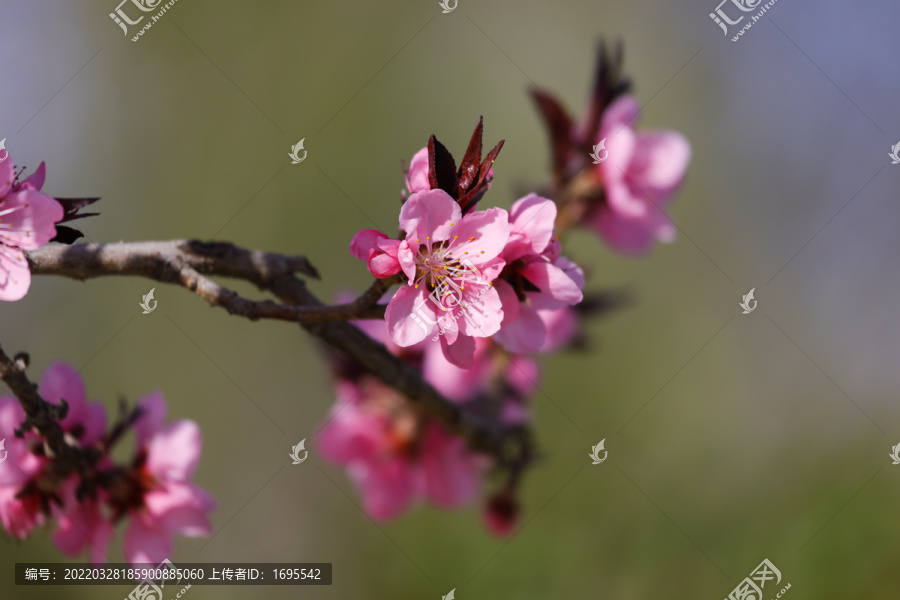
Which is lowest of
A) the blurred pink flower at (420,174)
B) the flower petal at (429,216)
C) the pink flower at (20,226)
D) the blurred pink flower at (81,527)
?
the flower petal at (429,216)

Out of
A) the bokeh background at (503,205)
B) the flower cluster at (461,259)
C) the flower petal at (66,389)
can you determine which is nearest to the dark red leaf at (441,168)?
the flower cluster at (461,259)

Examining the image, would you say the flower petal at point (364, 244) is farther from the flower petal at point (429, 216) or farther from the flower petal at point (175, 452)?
the flower petal at point (175, 452)

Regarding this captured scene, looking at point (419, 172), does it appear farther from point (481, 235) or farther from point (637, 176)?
point (637, 176)

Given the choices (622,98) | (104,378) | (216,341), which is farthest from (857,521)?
(104,378)

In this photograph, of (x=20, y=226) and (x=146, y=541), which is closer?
(x=20, y=226)

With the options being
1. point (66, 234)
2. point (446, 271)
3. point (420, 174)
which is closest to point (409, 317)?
point (446, 271)

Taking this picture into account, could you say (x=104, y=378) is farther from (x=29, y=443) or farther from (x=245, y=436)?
(x=29, y=443)

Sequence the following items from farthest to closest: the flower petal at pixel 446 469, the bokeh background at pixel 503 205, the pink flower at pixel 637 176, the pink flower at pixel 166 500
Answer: the bokeh background at pixel 503 205
the flower petal at pixel 446 469
the pink flower at pixel 637 176
the pink flower at pixel 166 500
